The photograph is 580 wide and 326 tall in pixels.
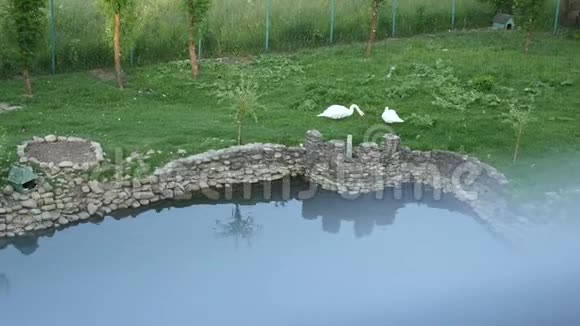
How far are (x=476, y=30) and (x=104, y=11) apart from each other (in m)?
11.2

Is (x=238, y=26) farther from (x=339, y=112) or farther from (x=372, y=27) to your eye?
(x=339, y=112)

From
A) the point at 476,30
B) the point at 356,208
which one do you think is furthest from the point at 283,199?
the point at 476,30

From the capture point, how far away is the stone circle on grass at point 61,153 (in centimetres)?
1376

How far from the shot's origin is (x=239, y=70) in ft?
63.0

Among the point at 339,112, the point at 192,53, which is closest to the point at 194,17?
the point at 192,53

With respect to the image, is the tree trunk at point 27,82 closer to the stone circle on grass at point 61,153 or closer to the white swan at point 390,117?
the stone circle on grass at point 61,153

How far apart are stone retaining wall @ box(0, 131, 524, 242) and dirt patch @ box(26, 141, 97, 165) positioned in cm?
46

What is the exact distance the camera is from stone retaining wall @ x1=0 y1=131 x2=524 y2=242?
13328 mm

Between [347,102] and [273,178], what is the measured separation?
294cm

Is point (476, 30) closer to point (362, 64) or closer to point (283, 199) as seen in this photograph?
point (362, 64)

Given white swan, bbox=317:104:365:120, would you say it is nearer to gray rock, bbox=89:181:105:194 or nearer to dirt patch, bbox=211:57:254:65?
dirt patch, bbox=211:57:254:65

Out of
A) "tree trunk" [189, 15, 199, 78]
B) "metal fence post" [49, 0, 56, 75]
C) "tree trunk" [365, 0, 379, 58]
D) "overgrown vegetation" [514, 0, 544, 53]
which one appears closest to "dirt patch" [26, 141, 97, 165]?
"tree trunk" [189, 15, 199, 78]

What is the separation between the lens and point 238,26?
21297 mm

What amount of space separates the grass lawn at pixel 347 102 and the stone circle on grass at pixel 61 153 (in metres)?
0.30
